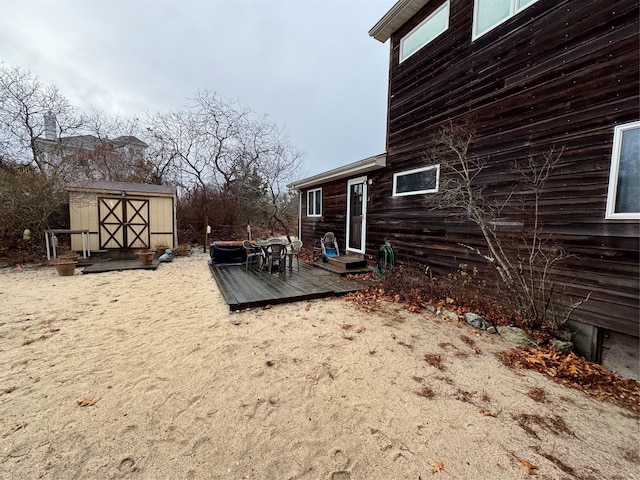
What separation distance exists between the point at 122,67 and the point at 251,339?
15.4 metres

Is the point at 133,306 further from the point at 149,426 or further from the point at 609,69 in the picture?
the point at 609,69

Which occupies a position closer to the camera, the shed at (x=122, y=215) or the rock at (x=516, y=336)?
the rock at (x=516, y=336)

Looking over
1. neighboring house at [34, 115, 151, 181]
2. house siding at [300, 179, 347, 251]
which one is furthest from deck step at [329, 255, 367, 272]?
neighboring house at [34, 115, 151, 181]

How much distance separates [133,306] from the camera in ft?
13.4

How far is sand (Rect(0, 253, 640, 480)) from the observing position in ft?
4.91

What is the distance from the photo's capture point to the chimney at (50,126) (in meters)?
11.5

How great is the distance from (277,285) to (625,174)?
4.85 metres

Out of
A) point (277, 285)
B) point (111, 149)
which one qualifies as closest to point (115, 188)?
point (111, 149)

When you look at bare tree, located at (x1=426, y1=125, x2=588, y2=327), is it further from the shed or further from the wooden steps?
the shed

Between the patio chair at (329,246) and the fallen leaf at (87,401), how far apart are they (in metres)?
5.47

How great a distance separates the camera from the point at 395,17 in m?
5.47

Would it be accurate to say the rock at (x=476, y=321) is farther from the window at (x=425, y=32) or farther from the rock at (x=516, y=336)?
the window at (x=425, y=32)

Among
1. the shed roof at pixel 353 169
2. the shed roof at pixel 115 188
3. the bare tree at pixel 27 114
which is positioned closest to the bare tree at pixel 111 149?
the bare tree at pixel 27 114

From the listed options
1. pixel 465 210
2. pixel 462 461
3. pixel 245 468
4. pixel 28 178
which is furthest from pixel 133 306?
pixel 28 178
